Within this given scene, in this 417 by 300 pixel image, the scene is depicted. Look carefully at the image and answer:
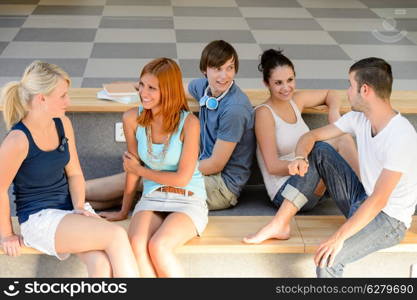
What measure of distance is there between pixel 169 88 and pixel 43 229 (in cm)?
67

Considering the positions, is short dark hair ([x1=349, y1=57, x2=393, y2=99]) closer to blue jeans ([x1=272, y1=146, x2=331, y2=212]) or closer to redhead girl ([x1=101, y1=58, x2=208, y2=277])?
blue jeans ([x1=272, y1=146, x2=331, y2=212])

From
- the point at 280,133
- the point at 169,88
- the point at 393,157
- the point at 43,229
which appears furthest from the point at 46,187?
the point at 393,157

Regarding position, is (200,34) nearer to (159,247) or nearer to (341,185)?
(341,185)

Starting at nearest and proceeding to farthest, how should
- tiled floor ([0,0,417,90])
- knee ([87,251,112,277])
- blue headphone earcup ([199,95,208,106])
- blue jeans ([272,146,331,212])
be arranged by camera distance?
knee ([87,251,112,277]) → blue jeans ([272,146,331,212]) → blue headphone earcup ([199,95,208,106]) → tiled floor ([0,0,417,90])

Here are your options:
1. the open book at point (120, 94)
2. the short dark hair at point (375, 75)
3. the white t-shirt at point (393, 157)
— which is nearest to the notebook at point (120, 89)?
the open book at point (120, 94)

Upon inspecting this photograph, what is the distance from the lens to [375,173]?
3.08 meters

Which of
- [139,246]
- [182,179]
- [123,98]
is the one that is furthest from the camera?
[123,98]

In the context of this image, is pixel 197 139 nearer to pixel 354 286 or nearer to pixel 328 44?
pixel 354 286

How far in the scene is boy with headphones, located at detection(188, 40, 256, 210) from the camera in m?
3.41

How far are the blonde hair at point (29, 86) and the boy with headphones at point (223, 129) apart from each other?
0.72m

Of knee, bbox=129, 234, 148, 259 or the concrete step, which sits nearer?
knee, bbox=129, 234, 148, 259

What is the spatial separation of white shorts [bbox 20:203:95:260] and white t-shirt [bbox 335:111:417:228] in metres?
1.08

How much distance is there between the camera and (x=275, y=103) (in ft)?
11.6

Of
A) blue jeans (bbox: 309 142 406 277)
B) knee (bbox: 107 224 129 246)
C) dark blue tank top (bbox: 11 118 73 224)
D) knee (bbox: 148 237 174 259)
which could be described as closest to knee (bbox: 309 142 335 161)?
blue jeans (bbox: 309 142 406 277)
